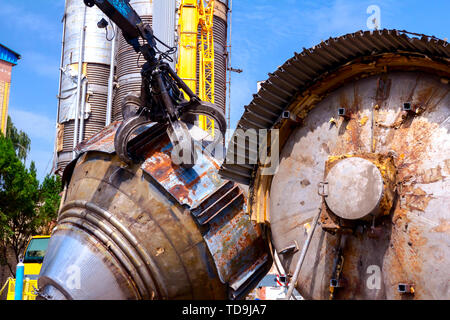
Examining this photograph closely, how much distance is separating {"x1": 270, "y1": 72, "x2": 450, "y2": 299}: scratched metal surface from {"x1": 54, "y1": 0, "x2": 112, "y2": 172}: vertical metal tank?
78.1 ft

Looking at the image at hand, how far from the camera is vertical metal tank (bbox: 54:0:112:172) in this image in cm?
2883

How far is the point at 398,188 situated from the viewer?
17.5ft

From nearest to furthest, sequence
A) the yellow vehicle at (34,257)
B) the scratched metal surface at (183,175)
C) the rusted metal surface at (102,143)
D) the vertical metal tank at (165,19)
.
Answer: the scratched metal surface at (183,175), the rusted metal surface at (102,143), the yellow vehicle at (34,257), the vertical metal tank at (165,19)

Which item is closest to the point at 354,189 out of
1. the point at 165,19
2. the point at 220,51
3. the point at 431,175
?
the point at 431,175

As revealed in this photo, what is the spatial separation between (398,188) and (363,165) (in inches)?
18.7

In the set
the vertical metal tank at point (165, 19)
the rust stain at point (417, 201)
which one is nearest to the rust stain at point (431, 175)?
the rust stain at point (417, 201)

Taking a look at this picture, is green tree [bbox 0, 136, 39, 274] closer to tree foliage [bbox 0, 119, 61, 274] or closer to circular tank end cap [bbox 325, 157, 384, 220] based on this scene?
tree foliage [bbox 0, 119, 61, 274]

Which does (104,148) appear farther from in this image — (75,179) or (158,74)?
(158,74)

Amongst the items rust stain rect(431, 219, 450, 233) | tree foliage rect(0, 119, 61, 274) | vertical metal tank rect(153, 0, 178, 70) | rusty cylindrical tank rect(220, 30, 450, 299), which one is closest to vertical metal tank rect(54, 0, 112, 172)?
tree foliage rect(0, 119, 61, 274)

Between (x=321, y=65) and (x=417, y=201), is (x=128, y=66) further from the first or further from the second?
(x=417, y=201)

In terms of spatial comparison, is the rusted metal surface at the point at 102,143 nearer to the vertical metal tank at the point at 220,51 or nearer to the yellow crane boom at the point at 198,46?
the yellow crane boom at the point at 198,46

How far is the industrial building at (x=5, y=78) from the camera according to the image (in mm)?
32594

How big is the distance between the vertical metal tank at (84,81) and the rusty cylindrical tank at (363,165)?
23564 millimetres
